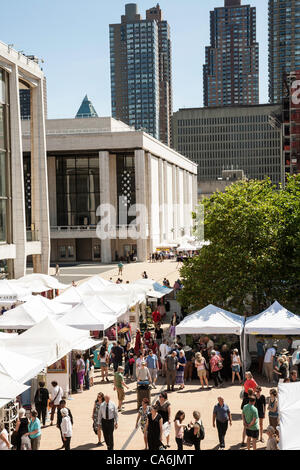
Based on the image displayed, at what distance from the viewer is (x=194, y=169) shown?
124 m

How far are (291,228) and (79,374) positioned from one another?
447 inches

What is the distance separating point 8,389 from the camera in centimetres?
1345

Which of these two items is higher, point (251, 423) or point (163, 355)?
point (251, 423)

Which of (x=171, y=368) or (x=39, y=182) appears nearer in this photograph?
(x=171, y=368)

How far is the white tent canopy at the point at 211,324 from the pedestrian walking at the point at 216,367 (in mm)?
1070

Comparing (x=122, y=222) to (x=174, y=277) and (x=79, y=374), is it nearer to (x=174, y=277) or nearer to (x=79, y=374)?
(x=174, y=277)

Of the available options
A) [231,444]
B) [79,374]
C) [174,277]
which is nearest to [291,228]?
[79,374]

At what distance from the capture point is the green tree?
84.4 ft

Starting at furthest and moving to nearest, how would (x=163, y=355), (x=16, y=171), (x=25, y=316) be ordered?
(x=16, y=171), (x=25, y=316), (x=163, y=355)

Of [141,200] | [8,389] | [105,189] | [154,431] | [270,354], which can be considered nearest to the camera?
[154,431]

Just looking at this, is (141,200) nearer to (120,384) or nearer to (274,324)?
(274,324)

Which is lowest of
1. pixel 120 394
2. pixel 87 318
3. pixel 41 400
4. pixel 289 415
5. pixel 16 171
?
pixel 120 394

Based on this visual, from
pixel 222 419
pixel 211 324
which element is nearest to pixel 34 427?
pixel 222 419

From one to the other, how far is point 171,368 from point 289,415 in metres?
8.49
